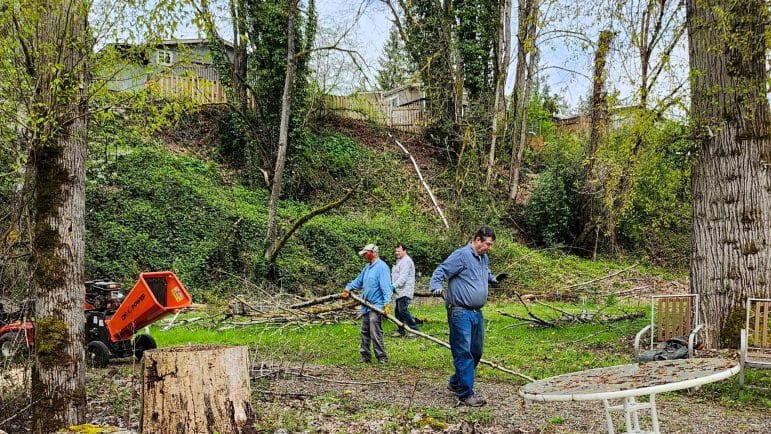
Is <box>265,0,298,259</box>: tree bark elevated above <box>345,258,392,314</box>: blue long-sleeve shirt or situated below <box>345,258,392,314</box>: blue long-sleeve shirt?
above

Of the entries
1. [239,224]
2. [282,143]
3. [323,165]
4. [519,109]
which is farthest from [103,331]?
[519,109]

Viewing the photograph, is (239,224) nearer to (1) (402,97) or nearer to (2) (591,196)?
(2) (591,196)

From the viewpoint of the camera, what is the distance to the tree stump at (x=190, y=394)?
16.3ft

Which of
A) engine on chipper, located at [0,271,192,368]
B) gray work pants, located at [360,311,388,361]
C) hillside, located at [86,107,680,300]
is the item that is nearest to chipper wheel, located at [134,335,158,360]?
engine on chipper, located at [0,271,192,368]

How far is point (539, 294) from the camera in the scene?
19.8m

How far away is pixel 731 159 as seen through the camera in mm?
8984

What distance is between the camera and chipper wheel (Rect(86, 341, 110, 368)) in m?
9.53

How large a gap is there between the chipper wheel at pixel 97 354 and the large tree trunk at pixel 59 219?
12.7ft

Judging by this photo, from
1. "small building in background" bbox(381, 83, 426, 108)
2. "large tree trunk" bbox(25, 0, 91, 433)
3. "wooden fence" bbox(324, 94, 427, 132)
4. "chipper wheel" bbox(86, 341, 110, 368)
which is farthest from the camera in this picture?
"small building in background" bbox(381, 83, 426, 108)

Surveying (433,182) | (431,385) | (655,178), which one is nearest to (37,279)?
(431,385)

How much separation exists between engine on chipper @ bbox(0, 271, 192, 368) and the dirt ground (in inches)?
33.7

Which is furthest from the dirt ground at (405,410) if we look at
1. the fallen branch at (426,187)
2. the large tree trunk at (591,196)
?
the large tree trunk at (591,196)

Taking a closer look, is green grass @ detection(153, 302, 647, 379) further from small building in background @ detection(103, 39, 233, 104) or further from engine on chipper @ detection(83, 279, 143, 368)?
small building in background @ detection(103, 39, 233, 104)

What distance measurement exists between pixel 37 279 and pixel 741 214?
8.40m
